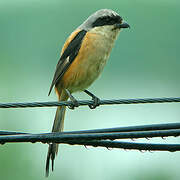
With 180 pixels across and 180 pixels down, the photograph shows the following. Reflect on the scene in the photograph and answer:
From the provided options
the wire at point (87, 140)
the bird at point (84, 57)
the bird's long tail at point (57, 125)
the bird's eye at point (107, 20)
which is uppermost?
the bird's eye at point (107, 20)

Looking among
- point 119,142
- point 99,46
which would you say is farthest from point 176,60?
point 119,142

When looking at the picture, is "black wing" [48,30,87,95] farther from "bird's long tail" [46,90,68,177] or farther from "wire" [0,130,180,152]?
"wire" [0,130,180,152]

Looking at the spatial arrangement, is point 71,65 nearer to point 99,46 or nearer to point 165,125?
point 99,46

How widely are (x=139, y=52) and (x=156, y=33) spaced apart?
2187 millimetres

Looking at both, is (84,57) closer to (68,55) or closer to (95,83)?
(68,55)

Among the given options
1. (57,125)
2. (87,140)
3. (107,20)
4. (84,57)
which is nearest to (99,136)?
(87,140)

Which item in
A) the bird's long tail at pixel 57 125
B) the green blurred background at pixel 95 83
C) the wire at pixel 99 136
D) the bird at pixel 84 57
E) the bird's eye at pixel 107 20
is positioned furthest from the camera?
the green blurred background at pixel 95 83

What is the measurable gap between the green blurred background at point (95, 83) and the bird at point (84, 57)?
14.9 ft

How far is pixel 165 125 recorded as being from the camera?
19.2 feet

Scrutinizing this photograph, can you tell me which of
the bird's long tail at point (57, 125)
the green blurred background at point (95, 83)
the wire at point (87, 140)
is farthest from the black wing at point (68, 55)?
the green blurred background at point (95, 83)

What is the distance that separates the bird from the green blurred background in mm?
4531

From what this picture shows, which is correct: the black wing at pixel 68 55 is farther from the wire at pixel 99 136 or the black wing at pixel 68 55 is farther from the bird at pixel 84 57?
the wire at pixel 99 136

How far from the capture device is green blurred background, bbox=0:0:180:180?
1595cm

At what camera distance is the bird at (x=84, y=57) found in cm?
859
